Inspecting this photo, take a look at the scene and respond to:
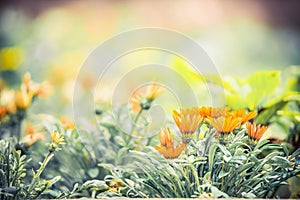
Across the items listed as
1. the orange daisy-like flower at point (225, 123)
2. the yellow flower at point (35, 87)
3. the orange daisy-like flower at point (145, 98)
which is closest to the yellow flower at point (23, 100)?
the yellow flower at point (35, 87)

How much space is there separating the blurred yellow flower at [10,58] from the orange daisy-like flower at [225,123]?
597 millimetres

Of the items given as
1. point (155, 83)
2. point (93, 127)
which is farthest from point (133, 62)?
point (93, 127)

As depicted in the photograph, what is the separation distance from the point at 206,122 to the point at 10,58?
61cm

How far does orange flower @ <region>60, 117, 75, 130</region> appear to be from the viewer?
4.02 feet

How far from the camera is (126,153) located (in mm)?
1169

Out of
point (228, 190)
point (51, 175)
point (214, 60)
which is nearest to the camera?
point (228, 190)

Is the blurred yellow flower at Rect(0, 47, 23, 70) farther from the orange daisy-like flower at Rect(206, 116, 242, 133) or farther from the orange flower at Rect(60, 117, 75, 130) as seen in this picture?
the orange daisy-like flower at Rect(206, 116, 242, 133)

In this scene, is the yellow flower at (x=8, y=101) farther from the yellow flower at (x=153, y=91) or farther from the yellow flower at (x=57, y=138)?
the yellow flower at (x=153, y=91)

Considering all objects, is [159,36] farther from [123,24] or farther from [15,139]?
[15,139]

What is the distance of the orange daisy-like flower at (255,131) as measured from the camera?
3.49 ft

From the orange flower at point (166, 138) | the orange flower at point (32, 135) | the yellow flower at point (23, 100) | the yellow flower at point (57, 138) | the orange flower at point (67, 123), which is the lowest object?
the orange flower at point (32, 135)

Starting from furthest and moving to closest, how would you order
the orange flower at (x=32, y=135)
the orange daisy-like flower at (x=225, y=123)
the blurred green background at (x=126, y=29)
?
the blurred green background at (x=126, y=29) → the orange flower at (x=32, y=135) → the orange daisy-like flower at (x=225, y=123)

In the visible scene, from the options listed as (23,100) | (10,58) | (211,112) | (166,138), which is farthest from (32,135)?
(211,112)

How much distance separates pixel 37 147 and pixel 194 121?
1.37 feet
